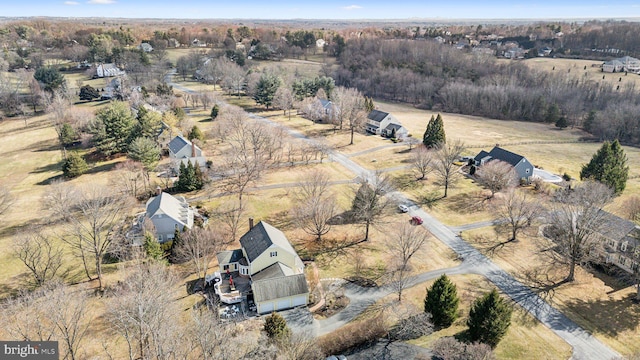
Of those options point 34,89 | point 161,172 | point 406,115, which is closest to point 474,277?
point 161,172

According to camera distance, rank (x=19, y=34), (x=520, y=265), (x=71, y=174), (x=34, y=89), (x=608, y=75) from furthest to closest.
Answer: (x=19, y=34), (x=608, y=75), (x=34, y=89), (x=71, y=174), (x=520, y=265)

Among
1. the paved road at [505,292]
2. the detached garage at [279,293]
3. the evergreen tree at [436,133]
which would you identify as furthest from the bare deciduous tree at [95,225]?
the evergreen tree at [436,133]

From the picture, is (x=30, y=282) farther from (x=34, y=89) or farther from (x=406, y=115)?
(x=406, y=115)

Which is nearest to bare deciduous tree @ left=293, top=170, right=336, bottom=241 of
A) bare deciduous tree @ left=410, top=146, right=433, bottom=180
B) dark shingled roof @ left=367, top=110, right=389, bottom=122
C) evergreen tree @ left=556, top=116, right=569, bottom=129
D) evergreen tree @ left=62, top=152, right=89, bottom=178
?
bare deciduous tree @ left=410, top=146, right=433, bottom=180

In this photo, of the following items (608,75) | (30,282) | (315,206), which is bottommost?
(30,282)

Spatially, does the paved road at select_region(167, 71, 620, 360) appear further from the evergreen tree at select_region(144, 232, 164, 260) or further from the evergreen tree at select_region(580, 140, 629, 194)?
the evergreen tree at select_region(580, 140, 629, 194)

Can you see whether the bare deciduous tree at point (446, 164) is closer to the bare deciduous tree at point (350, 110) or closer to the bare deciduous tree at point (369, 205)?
the bare deciduous tree at point (369, 205)

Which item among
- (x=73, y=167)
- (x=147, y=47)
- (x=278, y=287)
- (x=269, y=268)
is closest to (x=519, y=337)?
(x=278, y=287)

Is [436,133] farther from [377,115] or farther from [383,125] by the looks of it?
[377,115]
